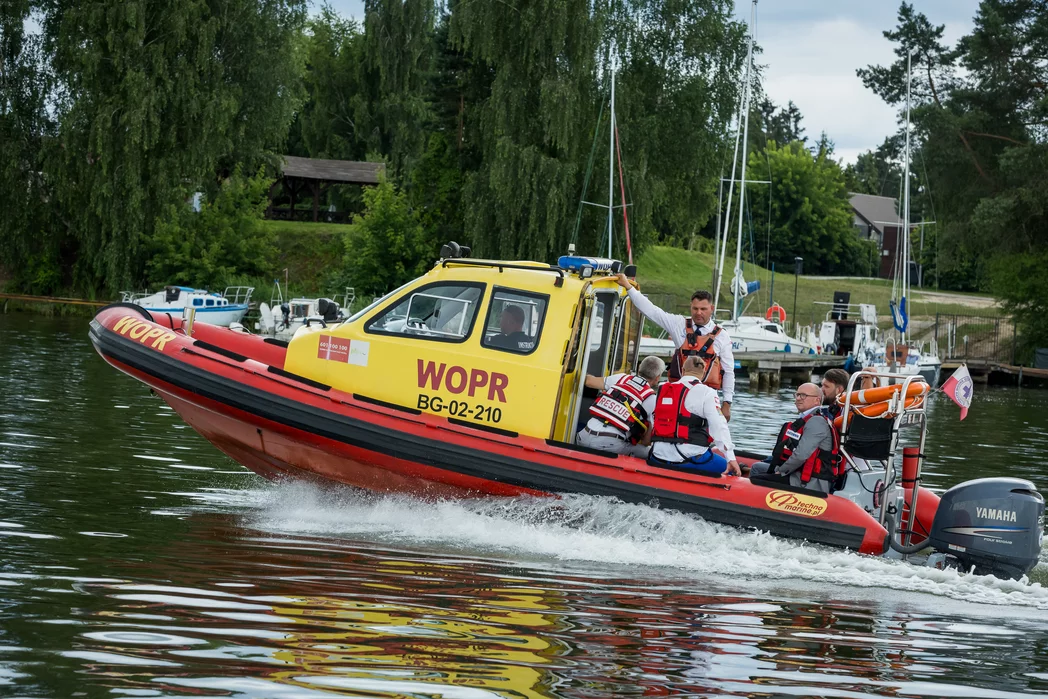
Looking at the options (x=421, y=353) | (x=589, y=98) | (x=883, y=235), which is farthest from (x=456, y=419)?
(x=883, y=235)

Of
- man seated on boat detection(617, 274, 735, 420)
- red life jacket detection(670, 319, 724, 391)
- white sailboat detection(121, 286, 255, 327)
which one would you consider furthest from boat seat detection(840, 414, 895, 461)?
white sailboat detection(121, 286, 255, 327)

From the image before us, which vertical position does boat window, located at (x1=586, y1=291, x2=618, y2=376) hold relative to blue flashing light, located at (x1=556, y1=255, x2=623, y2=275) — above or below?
below

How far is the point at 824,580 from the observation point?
→ 25.3ft

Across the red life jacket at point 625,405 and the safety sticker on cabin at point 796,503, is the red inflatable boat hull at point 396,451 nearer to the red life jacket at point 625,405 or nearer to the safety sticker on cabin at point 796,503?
the safety sticker on cabin at point 796,503

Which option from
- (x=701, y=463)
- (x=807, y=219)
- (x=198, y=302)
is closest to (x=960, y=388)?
(x=701, y=463)

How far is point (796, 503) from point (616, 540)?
4.06 feet

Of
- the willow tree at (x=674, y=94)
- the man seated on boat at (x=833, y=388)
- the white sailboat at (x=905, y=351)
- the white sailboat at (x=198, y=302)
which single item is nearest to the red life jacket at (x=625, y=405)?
the man seated on boat at (x=833, y=388)

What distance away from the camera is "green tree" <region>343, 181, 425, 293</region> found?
36031mm

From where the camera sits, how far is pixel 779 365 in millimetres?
29797

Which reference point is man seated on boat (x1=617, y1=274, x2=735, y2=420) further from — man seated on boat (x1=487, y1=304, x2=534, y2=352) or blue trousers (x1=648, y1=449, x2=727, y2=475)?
man seated on boat (x1=487, y1=304, x2=534, y2=352)

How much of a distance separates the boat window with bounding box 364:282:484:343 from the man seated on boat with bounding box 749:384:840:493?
233cm

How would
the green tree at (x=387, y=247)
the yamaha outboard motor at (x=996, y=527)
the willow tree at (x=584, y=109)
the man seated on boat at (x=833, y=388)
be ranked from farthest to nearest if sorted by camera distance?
the green tree at (x=387, y=247), the willow tree at (x=584, y=109), the man seated on boat at (x=833, y=388), the yamaha outboard motor at (x=996, y=527)

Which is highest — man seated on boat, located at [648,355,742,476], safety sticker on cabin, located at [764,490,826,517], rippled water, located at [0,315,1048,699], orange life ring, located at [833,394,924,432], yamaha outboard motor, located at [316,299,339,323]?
yamaha outboard motor, located at [316,299,339,323]

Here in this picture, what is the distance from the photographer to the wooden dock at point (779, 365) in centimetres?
2908
